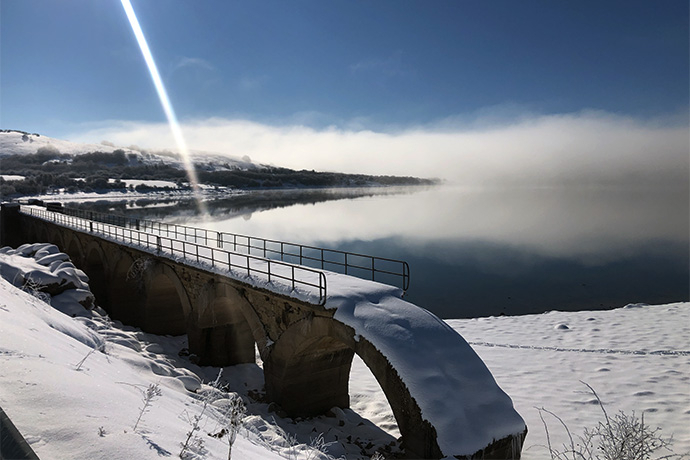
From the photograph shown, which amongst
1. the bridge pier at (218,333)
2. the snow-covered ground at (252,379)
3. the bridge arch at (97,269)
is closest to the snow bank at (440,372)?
the snow-covered ground at (252,379)

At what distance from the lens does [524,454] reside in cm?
844

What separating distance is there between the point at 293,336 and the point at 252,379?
5166 mm

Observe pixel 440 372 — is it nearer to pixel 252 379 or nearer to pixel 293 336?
pixel 293 336

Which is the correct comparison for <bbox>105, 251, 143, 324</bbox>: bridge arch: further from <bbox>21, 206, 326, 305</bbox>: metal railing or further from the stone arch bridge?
<bbox>21, 206, 326, 305</bbox>: metal railing

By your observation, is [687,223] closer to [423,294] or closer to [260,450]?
[423,294]

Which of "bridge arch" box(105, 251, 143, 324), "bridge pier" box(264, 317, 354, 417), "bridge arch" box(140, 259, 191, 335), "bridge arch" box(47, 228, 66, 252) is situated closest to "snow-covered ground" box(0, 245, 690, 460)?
"bridge pier" box(264, 317, 354, 417)

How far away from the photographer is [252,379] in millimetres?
14555

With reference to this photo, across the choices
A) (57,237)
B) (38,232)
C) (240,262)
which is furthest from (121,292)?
(38,232)

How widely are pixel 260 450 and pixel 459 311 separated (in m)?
19.0

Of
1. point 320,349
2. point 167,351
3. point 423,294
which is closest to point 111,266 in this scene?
point 167,351

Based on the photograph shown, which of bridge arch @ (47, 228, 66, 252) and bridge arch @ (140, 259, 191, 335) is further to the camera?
bridge arch @ (47, 228, 66, 252)

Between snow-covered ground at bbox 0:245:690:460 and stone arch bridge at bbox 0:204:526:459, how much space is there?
0.84 metres

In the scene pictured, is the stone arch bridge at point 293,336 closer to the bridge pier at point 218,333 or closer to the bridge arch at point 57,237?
the bridge pier at point 218,333

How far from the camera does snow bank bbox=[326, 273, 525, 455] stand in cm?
712
